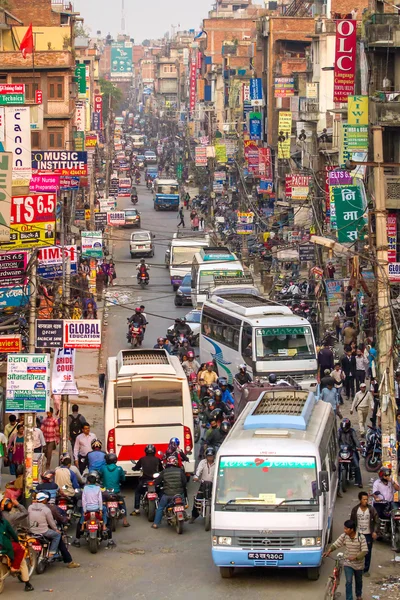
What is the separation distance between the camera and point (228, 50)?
12356 centimetres

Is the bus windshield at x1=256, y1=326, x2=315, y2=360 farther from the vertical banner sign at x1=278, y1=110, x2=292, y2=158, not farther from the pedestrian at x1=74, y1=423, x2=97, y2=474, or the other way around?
the vertical banner sign at x1=278, y1=110, x2=292, y2=158

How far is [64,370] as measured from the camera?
24.3 meters

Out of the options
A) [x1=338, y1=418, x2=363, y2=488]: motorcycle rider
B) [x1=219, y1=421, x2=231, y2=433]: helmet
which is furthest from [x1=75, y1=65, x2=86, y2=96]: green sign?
[x1=338, y1=418, x2=363, y2=488]: motorcycle rider

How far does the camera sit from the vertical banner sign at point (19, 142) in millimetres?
32625

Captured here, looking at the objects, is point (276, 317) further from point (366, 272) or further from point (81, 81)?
point (81, 81)

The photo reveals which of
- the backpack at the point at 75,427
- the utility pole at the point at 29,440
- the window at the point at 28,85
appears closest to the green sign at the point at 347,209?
the backpack at the point at 75,427

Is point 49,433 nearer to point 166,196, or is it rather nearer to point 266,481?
point 266,481

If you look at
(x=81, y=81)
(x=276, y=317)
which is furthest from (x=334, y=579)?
(x=81, y=81)

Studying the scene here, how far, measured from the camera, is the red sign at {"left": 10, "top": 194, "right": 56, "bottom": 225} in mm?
27344

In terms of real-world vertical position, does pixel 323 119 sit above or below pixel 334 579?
above

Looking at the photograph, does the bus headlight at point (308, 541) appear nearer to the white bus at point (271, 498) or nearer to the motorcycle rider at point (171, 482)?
the white bus at point (271, 498)

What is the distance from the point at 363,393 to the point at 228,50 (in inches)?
3973

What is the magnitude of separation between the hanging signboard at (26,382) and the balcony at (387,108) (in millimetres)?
20579

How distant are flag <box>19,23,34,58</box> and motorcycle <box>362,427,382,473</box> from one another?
36.2m
